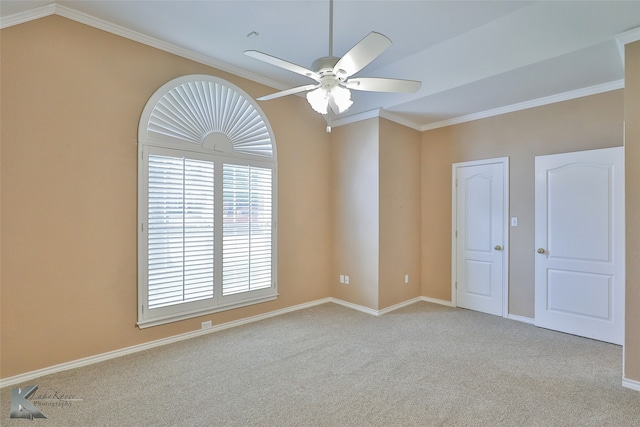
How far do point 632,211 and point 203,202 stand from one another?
3.86m

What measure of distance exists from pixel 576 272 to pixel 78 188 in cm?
516

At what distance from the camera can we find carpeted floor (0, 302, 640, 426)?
2.06 m

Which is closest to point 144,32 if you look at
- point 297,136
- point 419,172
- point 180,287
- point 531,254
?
point 297,136

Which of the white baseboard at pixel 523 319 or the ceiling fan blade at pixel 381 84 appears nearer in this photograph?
the ceiling fan blade at pixel 381 84

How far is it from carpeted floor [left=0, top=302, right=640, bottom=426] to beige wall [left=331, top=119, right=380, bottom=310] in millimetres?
982

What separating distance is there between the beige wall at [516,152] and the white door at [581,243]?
0.47 feet

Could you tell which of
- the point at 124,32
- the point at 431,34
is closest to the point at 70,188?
the point at 124,32

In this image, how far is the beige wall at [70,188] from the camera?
94.3 inches

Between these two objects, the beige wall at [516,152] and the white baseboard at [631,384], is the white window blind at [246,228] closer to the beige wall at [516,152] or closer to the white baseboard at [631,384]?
the beige wall at [516,152]

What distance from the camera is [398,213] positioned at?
14.9 feet

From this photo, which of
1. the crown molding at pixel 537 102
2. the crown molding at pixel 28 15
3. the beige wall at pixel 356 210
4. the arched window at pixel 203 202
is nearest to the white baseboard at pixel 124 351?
the arched window at pixel 203 202

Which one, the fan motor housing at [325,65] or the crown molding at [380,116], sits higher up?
the crown molding at [380,116]

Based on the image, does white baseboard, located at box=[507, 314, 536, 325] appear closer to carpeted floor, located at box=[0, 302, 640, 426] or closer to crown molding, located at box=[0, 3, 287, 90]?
carpeted floor, located at box=[0, 302, 640, 426]

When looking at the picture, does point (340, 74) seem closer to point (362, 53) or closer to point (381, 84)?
point (362, 53)
